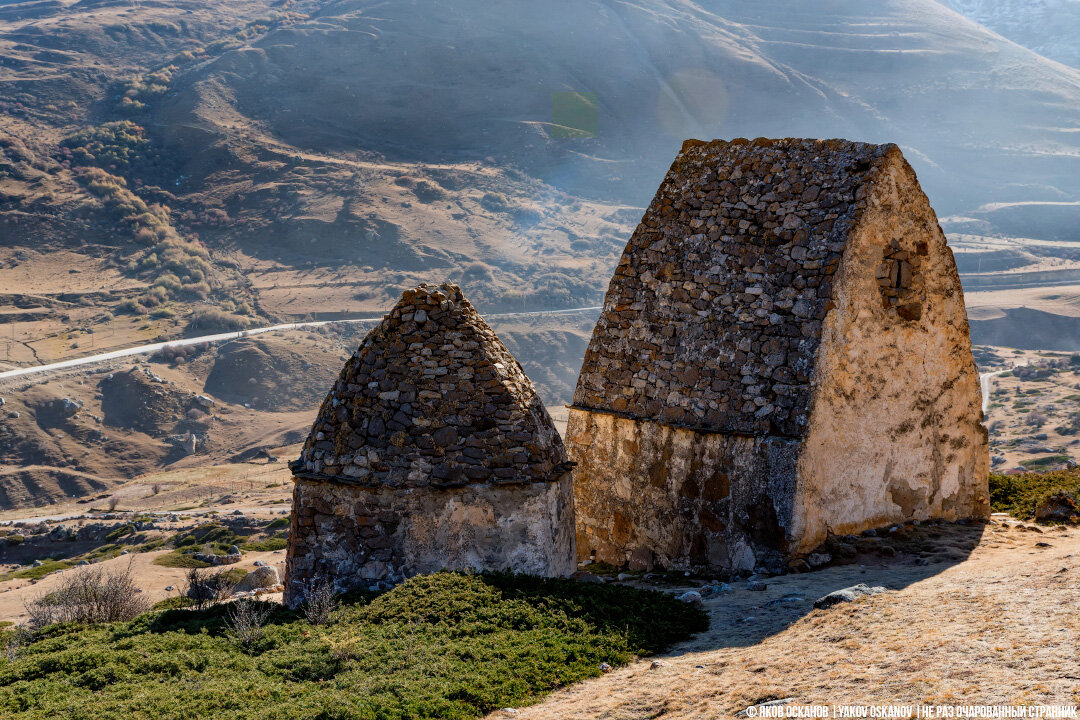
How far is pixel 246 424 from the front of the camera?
49.0 meters

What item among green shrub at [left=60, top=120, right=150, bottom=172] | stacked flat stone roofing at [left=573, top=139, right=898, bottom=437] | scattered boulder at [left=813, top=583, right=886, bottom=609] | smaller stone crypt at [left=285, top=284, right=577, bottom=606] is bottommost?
scattered boulder at [left=813, top=583, right=886, bottom=609]

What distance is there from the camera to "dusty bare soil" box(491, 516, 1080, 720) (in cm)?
563

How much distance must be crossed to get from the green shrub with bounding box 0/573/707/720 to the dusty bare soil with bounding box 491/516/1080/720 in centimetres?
40

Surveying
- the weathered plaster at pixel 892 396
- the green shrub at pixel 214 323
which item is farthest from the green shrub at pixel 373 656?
the green shrub at pixel 214 323

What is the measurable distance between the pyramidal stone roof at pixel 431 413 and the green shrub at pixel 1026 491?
690 cm

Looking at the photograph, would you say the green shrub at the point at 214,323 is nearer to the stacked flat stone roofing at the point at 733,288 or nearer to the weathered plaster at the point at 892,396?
the stacked flat stone roofing at the point at 733,288

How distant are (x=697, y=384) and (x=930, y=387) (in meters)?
2.92

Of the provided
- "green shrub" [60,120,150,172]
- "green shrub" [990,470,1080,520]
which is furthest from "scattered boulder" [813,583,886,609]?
"green shrub" [60,120,150,172]

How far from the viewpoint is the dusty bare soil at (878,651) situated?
18.5 feet

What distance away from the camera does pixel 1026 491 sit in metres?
13.8

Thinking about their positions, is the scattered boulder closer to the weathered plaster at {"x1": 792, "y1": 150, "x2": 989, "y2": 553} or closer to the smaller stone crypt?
the weathered plaster at {"x1": 792, "y1": 150, "x2": 989, "y2": 553}

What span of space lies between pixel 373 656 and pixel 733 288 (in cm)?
604

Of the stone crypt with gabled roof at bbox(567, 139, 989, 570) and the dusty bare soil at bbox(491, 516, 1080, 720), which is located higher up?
the stone crypt with gabled roof at bbox(567, 139, 989, 570)

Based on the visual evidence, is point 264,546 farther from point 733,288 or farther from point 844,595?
point 844,595
